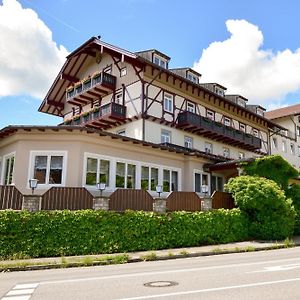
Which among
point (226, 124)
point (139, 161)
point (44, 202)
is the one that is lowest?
point (44, 202)

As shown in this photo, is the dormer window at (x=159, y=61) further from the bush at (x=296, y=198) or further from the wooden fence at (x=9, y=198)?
the wooden fence at (x=9, y=198)

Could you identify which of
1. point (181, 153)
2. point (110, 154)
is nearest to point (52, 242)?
point (110, 154)

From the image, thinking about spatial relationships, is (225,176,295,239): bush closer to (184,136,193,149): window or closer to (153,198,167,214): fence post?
(153,198,167,214): fence post

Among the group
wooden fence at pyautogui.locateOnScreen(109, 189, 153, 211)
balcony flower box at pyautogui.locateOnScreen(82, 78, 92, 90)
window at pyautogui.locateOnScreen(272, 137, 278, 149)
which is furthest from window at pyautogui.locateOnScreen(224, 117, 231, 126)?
wooden fence at pyautogui.locateOnScreen(109, 189, 153, 211)

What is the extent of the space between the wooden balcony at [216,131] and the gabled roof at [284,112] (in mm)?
11945

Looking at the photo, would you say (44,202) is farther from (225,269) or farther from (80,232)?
(225,269)

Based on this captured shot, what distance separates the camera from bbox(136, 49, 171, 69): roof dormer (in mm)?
28406

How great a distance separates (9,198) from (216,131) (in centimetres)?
1972

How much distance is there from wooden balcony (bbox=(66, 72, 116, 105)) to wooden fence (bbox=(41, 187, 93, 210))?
1351 centimetres

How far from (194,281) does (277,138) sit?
125ft

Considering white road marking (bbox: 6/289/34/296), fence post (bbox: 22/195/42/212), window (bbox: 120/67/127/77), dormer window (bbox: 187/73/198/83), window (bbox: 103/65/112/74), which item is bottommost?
white road marking (bbox: 6/289/34/296)

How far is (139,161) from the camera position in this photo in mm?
21188

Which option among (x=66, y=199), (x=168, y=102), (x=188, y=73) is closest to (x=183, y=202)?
(x=66, y=199)

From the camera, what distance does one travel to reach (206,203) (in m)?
19.0
